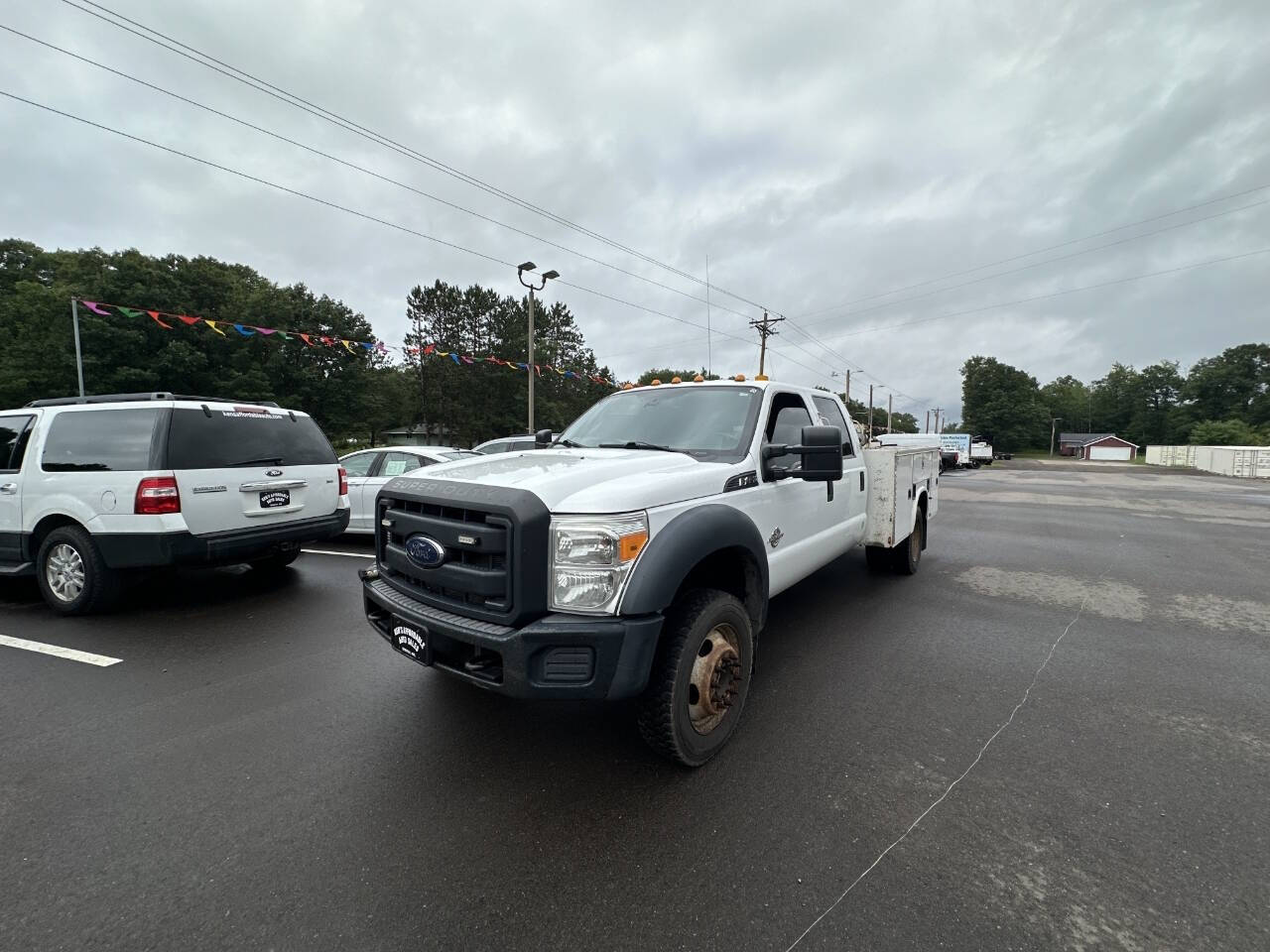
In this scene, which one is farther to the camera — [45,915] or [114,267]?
[114,267]

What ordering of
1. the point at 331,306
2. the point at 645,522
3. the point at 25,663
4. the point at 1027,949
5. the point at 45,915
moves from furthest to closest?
the point at 331,306
the point at 25,663
the point at 645,522
the point at 45,915
the point at 1027,949

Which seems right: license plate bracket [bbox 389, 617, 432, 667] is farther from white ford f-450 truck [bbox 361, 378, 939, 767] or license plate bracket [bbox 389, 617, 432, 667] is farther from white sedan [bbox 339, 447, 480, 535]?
white sedan [bbox 339, 447, 480, 535]

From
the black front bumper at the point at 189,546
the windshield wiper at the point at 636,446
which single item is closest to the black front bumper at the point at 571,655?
the windshield wiper at the point at 636,446

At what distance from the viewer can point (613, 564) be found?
2.35 m

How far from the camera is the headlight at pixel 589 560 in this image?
235cm

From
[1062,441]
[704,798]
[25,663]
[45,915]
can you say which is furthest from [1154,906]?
[1062,441]

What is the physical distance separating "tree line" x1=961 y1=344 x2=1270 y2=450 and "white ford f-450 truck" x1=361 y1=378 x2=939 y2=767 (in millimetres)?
108089

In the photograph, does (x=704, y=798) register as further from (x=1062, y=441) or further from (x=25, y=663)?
(x=1062, y=441)

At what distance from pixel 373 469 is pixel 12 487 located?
3559mm

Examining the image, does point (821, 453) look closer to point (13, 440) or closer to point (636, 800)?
point (636, 800)

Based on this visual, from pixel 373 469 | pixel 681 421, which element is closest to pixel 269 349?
pixel 373 469

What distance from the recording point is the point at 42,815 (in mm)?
2314

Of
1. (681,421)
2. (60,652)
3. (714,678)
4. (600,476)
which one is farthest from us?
(60,652)

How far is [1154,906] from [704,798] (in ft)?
5.07
